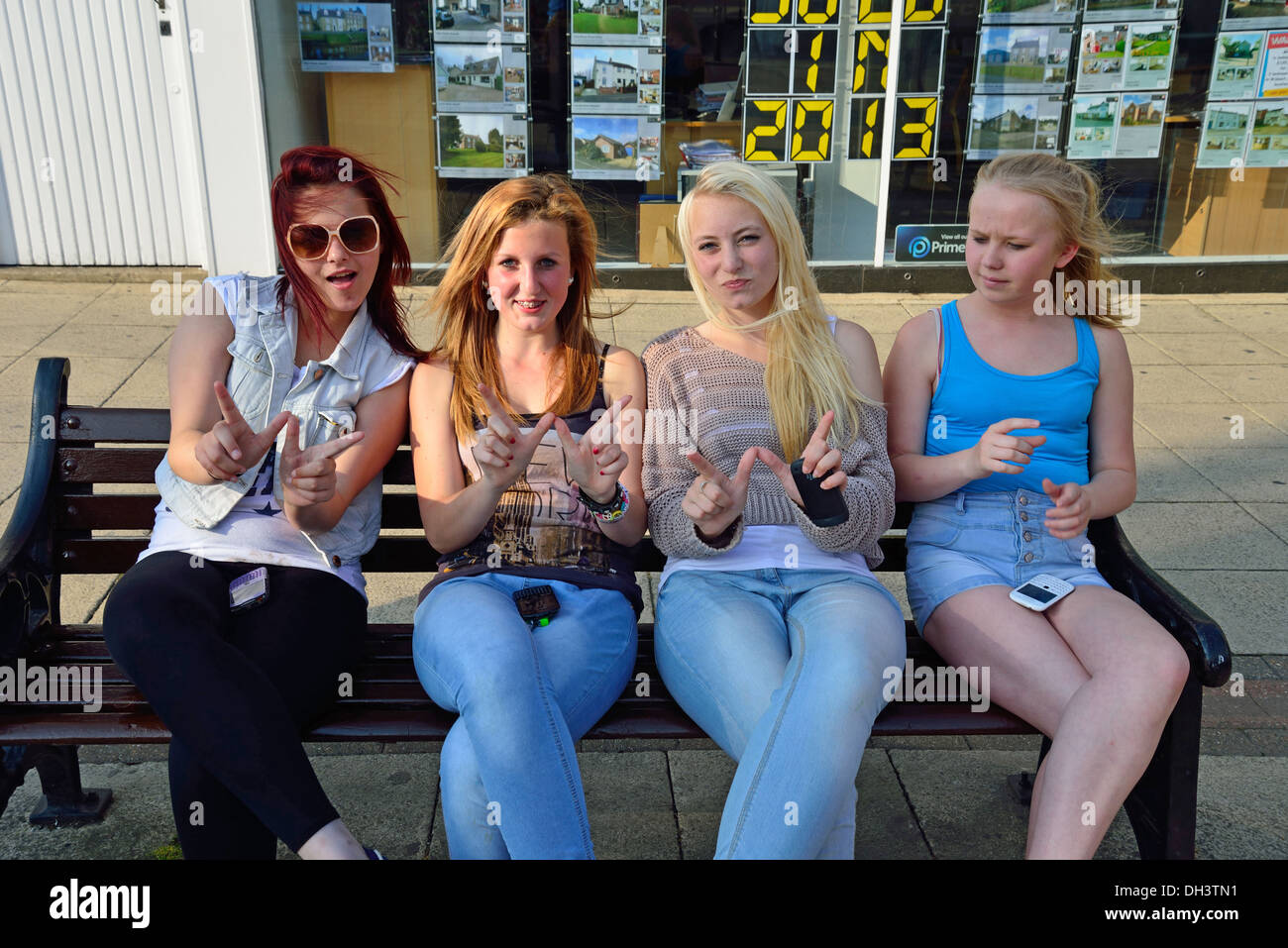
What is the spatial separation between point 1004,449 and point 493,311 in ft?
4.18

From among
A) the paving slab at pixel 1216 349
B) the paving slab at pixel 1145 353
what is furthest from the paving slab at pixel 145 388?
the paving slab at pixel 1216 349

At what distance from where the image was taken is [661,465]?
2664 mm

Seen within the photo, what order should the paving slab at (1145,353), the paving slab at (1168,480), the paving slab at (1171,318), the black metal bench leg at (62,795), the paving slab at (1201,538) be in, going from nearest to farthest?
the black metal bench leg at (62,795), the paving slab at (1201,538), the paving slab at (1168,480), the paving slab at (1145,353), the paving slab at (1171,318)

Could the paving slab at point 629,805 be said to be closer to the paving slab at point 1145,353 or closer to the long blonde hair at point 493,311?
the long blonde hair at point 493,311

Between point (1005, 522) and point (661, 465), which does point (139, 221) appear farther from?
point (1005, 522)

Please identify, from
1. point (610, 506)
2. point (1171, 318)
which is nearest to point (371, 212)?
point (610, 506)

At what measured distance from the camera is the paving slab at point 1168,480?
4.83m

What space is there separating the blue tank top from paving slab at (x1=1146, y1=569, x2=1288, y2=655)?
1.40 meters

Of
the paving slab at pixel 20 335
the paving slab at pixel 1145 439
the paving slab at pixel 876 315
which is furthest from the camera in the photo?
the paving slab at pixel 876 315

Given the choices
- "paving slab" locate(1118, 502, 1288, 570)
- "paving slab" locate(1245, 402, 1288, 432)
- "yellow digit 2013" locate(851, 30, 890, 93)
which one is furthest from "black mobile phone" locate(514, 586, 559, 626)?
"yellow digit 2013" locate(851, 30, 890, 93)

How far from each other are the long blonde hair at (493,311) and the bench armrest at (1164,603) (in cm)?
135

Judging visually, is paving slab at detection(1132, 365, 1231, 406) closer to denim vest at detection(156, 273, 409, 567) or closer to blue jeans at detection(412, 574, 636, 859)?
blue jeans at detection(412, 574, 636, 859)

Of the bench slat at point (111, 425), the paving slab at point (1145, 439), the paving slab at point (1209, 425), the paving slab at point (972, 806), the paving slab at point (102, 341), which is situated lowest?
the paving slab at point (972, 806)
